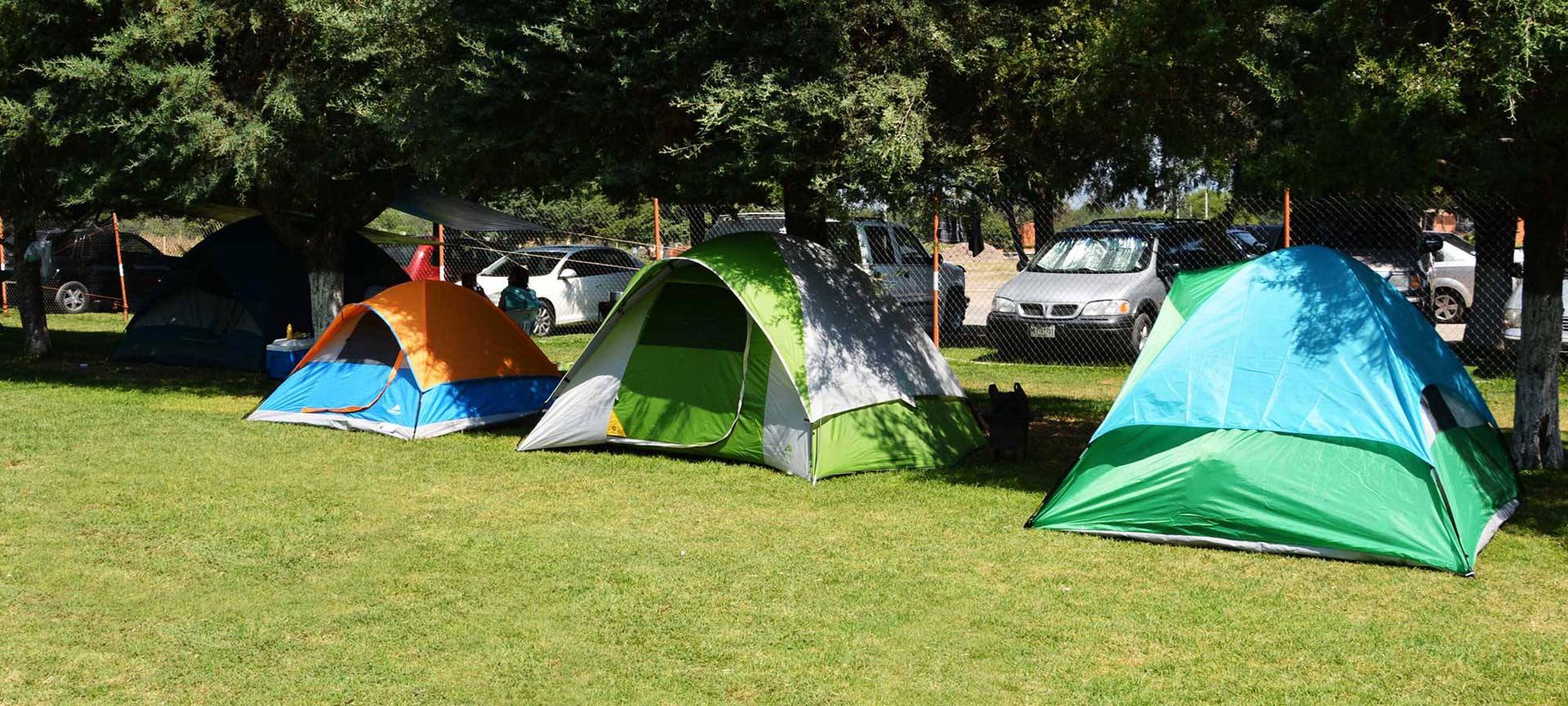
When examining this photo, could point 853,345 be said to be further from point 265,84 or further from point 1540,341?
point 265,84

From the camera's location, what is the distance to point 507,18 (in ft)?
32.8

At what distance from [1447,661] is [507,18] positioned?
748 centimetres

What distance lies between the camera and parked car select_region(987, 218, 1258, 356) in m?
15.1

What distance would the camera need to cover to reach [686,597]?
6594 millimetres

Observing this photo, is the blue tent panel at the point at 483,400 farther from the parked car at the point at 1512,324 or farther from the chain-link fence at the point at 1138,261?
the parked car at the point at 1512,324

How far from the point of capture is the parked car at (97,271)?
23.3 metres

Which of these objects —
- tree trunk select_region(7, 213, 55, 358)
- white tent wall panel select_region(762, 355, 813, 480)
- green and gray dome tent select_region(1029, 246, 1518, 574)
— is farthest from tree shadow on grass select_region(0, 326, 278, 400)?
green and gray dome tent select_region(1029, 246, 1518, 574)

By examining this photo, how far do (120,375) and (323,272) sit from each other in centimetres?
294

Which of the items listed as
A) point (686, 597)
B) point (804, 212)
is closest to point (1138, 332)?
point (804, 212)

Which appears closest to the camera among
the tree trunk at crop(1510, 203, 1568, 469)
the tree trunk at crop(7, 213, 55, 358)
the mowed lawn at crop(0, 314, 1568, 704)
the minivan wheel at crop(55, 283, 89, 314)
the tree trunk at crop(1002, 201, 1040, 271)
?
the mowed lawn at crop(0, 314, 1568, 704)

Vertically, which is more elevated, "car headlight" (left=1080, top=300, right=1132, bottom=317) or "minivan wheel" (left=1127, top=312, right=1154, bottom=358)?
"car headlight" (left=1080, top=300, right=1132, bottom=317)

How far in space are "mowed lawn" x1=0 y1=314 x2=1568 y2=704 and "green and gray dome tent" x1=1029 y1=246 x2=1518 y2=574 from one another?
24 cm

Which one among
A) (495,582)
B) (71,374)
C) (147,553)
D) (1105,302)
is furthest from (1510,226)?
(71,374)

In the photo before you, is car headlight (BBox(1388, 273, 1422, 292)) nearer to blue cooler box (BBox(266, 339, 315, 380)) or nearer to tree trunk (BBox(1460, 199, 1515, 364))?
tree trunk (BBox(1460, 199, 1515, 364))
